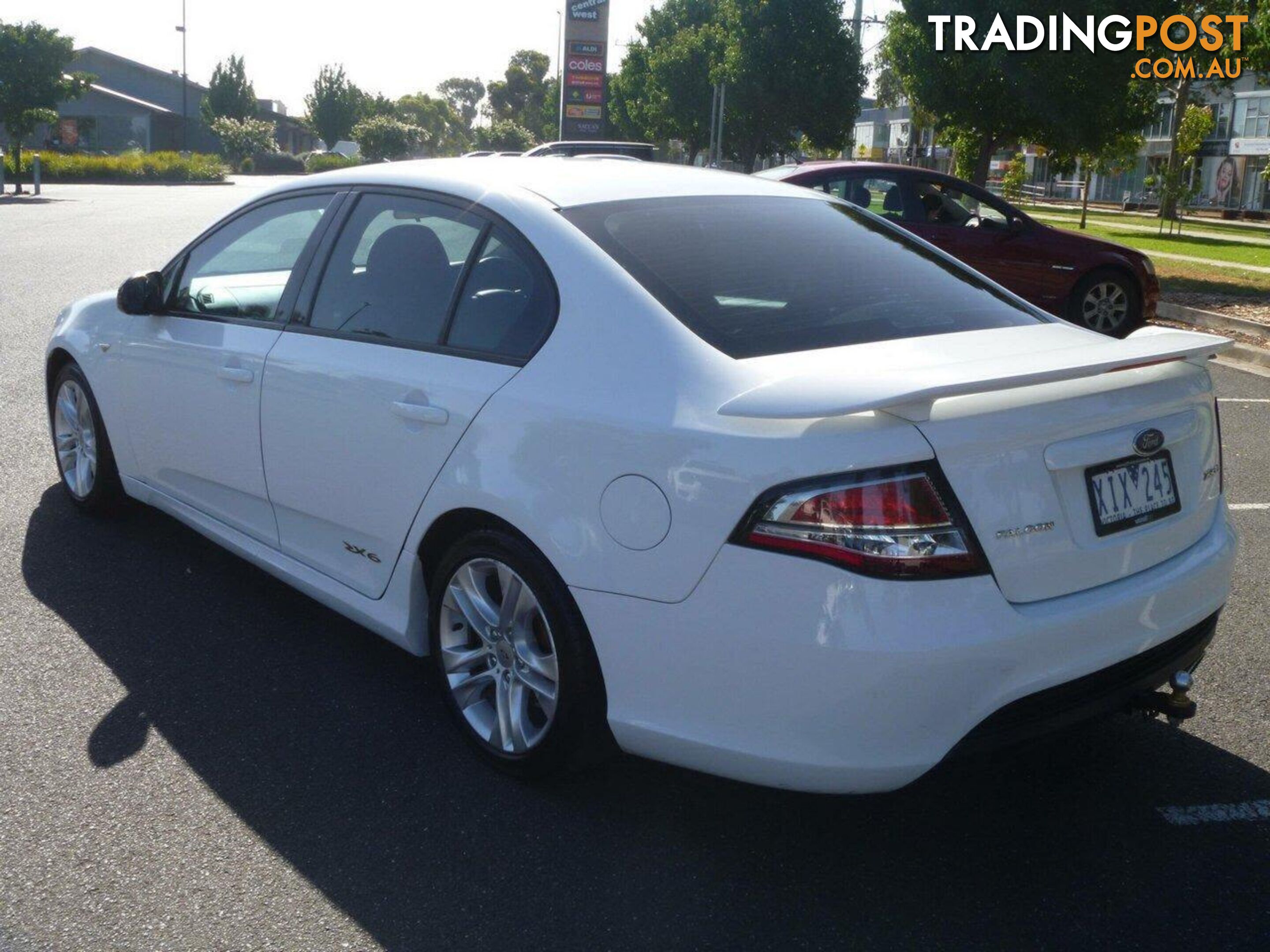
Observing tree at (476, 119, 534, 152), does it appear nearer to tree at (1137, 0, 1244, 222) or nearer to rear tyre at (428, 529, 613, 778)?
tree at (1137, 0, 1244, 222)

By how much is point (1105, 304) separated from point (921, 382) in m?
10.4

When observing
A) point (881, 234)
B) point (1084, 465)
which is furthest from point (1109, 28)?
point (1084, 465)

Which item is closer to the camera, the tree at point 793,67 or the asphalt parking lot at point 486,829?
the asphalt parking lot at point 486,829

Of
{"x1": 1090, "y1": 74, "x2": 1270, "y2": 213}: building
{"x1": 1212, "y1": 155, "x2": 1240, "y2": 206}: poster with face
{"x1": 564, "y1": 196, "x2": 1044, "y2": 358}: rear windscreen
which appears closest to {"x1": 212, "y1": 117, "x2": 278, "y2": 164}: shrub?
{"x1": 1090, "y1": 74, "x2": 1270, "y2": 213}: building

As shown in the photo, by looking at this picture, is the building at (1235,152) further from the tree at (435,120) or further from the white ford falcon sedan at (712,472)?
the tree at (435,120)

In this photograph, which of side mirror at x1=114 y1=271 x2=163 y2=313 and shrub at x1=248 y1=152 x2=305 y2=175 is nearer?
side mirror at x1=114 y1=271 x2=163 y2=313

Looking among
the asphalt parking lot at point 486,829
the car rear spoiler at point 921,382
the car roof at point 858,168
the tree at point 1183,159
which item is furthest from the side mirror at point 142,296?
the tree at point 1183,159

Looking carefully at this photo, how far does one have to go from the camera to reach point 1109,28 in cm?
1866

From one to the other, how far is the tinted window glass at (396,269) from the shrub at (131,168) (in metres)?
48.0

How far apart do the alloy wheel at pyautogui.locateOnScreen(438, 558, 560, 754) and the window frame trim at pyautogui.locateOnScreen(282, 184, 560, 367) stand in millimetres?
587

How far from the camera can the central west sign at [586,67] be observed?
52875 millimetres

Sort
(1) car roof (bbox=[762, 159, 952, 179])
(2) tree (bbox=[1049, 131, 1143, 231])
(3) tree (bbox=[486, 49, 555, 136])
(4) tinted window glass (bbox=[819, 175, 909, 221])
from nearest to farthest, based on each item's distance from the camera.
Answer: (1) car roof (bbox=[762, 159, 952, 179]) < (4) tinted window glass (bbox=[819, 175, 909, 221]) < (2) tree (bbox=[1049, 131, 1143, 231]) < (3) tree (bbox=[486, 49, 555, 136])

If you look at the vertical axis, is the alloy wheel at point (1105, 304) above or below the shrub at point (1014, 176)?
below

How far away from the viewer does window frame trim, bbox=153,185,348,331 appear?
4.17 metres
